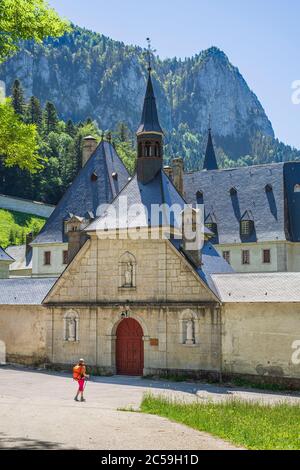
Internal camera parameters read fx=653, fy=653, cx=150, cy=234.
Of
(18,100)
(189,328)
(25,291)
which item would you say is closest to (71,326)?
(25,291)

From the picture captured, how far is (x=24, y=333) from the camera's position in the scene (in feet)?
115

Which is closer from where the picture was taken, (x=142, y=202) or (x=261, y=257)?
(x=142, y=202)

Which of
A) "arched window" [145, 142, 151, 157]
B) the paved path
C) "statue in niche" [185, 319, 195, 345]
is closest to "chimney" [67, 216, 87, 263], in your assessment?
"arched window" [145, 142, 151, 157]

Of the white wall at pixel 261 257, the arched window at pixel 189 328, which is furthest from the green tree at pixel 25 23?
the white wall at pixel 261 257

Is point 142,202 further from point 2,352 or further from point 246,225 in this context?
point 246,225

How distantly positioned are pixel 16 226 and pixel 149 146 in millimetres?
64543

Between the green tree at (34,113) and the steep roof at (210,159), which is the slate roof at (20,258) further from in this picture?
the green tree at (34,113)

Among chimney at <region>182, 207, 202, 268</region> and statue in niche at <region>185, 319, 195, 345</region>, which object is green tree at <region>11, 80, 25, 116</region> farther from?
statue in niche at <region>185, 319, 195, 345</region>

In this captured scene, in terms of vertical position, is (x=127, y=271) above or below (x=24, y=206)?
below

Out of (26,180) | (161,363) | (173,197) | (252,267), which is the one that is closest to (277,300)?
(161,363)

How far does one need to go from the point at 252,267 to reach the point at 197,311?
96.4 feet

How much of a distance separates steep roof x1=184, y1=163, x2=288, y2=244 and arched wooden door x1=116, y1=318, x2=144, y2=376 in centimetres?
2858

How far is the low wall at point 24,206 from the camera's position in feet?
333

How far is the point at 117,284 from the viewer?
32.1m
